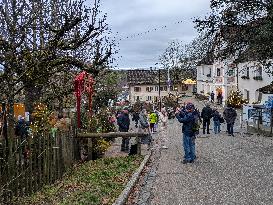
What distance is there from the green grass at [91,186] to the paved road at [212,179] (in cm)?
60

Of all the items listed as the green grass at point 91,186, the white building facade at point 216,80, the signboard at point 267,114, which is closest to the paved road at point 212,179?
the green grass at point 91,186

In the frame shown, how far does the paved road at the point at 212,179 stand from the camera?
8859 mm

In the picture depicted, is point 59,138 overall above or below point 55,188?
above

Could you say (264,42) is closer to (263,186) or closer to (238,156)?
(238,156)

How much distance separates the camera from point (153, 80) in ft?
317

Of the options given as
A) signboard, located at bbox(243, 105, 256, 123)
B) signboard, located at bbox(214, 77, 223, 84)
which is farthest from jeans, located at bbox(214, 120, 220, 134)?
signboard, located at bbox(214, 77, 223, 84)

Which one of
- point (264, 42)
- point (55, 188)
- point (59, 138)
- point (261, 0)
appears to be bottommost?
point (55, 188)

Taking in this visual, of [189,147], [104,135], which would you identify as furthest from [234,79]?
[189,147]

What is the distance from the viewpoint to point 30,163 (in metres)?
10.0

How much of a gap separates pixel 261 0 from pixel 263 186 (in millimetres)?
14972

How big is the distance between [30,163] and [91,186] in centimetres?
142

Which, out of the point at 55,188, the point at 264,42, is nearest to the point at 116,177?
the point at 55,188

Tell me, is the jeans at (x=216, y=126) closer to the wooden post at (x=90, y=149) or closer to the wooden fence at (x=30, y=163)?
the wooden post at (x=90, y=149)

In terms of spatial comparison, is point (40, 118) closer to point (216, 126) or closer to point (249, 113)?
point (216, 126)
